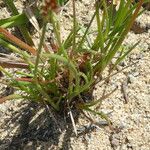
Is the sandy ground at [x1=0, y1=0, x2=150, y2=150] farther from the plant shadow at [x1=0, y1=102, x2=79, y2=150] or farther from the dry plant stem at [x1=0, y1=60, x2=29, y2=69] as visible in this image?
the dry plant stem at [x1=0, y1=60, x2=29, y2=69]

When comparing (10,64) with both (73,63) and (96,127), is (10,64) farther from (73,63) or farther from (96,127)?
(96,127)

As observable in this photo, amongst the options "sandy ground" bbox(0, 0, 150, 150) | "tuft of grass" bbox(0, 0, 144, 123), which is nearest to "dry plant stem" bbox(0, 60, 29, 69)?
"tuft of grass" bbox(0, 0, 144, 123)

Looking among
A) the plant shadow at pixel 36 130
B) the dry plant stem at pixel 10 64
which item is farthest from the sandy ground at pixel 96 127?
the dry plant stem at pixel 10 64

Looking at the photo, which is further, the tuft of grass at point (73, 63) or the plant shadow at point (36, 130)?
the plant shadow at point (36, 130)

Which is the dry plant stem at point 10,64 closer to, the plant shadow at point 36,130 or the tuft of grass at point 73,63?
the tuft of grass at point 73,63

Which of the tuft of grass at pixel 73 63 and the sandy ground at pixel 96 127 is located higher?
the tuft of grass at pixel 73 63

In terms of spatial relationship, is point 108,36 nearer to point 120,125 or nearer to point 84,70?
point 84,70

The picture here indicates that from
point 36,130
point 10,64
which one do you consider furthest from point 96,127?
point 10,64

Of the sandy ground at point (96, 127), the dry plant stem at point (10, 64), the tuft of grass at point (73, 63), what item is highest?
the dry plant stem at point (10, 64)
